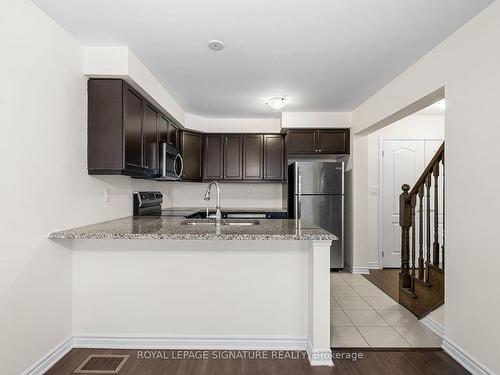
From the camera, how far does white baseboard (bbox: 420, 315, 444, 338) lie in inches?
Answer: 95.7

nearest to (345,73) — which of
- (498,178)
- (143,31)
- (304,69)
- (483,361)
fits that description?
(304,69)

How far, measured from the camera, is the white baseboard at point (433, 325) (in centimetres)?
243

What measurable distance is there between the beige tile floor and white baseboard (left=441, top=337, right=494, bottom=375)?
0.10m

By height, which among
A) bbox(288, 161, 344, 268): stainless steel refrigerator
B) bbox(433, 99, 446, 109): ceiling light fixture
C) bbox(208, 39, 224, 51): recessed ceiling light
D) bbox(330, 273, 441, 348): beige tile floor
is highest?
bbox(208, 39, 224, 51): recessed ceiling light

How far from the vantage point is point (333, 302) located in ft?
10.3

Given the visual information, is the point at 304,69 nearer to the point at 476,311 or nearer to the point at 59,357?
the point at 476,311

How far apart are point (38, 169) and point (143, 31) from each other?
47.4 inches

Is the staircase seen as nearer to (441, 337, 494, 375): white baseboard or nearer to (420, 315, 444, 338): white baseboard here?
(420, 315, 444, 338): white baseboard

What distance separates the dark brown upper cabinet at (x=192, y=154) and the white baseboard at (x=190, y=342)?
2502mm

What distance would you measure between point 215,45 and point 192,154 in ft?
7.63

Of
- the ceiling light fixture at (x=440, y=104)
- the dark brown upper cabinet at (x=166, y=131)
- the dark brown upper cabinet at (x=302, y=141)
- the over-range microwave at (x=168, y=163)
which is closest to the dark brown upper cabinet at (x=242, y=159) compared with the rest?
the dark brown upper cabinet at (x=302, y=141)

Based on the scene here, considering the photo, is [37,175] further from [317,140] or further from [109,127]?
[317,140]

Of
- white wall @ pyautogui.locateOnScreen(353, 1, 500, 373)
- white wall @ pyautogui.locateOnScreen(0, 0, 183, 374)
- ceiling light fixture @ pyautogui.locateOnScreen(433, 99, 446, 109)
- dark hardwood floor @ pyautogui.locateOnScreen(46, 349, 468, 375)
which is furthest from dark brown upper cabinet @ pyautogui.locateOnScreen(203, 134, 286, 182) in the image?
dark hardwood floor @ pyautogui.locateOnScreen(46, 349, 468, 375)

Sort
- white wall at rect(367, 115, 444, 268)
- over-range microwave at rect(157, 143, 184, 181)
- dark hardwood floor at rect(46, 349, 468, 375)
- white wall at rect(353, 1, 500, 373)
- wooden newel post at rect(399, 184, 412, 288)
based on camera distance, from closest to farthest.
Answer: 1. white wall at rect(353, 1, 500, 373)
2. dark hardwood floor at rect(46, 349, 468, 375)
3. wooden newel post at rect(399, 184, 412, 288)
4. over-range microwave at rect(157, 143, 184, 181)
5. white wall at rect(367, 115, 444, 268)
